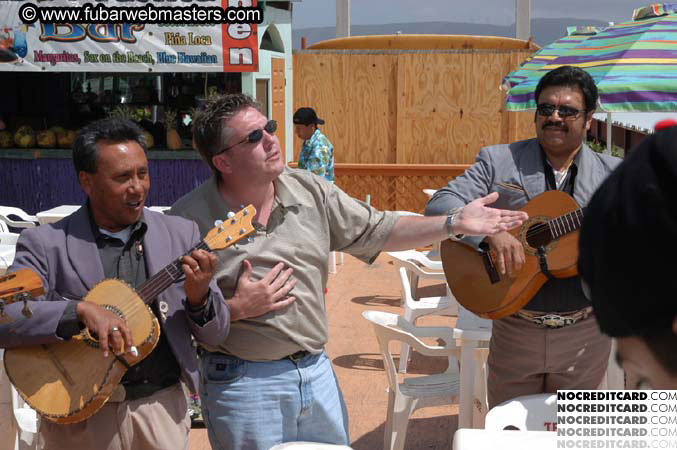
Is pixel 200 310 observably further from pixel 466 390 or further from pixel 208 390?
pixel 466 390

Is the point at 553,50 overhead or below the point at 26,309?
overhead

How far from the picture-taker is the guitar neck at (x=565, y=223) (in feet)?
10.4

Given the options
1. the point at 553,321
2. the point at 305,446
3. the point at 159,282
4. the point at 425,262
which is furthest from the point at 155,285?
the point at 425,262

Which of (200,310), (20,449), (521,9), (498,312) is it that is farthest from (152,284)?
(521,9)

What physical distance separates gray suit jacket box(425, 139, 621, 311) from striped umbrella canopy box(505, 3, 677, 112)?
145 cm

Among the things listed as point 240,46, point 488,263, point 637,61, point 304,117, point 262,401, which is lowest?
point 262,401

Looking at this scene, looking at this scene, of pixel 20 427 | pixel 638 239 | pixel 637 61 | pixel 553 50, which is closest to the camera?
pixel 638 239

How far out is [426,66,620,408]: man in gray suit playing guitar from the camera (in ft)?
10.5

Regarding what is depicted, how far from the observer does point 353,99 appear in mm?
11867

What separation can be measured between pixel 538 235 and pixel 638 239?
2.46m

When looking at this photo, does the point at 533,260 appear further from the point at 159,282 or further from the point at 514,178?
the point at 159,282

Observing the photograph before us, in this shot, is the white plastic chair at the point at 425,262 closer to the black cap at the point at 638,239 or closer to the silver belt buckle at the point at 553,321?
the silver belt buckle at the point at 553,321

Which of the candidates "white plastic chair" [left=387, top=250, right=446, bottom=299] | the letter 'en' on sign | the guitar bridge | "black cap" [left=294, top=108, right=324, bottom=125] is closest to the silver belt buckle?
the guitar bridge

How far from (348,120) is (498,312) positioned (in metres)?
8.89
